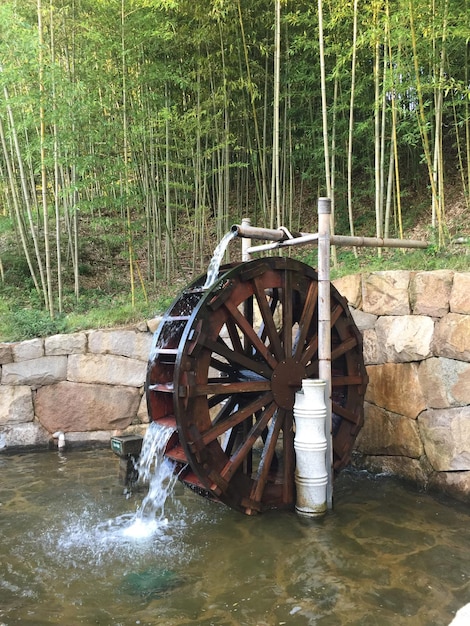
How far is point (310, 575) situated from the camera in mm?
2797

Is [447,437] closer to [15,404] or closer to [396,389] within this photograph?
[396,389]

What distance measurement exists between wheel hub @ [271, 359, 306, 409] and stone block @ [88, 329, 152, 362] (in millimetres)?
2114

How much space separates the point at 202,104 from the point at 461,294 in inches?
174

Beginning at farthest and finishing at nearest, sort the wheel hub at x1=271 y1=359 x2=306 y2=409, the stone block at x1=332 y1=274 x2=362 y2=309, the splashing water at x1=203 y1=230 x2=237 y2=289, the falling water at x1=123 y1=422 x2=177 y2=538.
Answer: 1. the stone block at x1=332 y1=274 x2=362 y2=309
2. the splashing water at x1=203 y1=230 x2=237 y2=289
3. the wheel hub at x1=271 y1=359 x2=306 y2=409
4. the falling water at x1=123 y1=422 x2=177 y2=538

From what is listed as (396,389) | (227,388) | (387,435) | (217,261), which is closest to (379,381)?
(396,389)

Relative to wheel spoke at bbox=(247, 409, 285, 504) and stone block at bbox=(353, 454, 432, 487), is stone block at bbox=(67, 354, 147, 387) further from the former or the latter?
stone block at bbox=(353, 454, 432, 487)

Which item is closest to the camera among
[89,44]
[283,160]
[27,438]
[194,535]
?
[194,535]

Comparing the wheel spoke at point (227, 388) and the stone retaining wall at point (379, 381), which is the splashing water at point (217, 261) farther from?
the stone retaining wall at point (379, 381)

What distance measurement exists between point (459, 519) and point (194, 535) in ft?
5.90

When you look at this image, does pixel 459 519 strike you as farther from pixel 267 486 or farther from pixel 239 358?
pixel 239 358

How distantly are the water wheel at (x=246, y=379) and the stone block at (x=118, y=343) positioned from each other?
132 centimetres

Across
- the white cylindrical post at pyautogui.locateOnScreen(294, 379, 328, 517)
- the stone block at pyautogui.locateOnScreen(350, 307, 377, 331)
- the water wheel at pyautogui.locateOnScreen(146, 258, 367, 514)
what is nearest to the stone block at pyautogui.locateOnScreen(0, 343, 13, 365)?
the water wheel at pyautogui.locateOnScreen(146, 258, 367, 514)

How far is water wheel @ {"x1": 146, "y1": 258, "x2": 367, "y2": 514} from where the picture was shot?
3.50 metres

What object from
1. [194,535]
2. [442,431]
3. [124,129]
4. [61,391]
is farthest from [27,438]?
[442,431]
